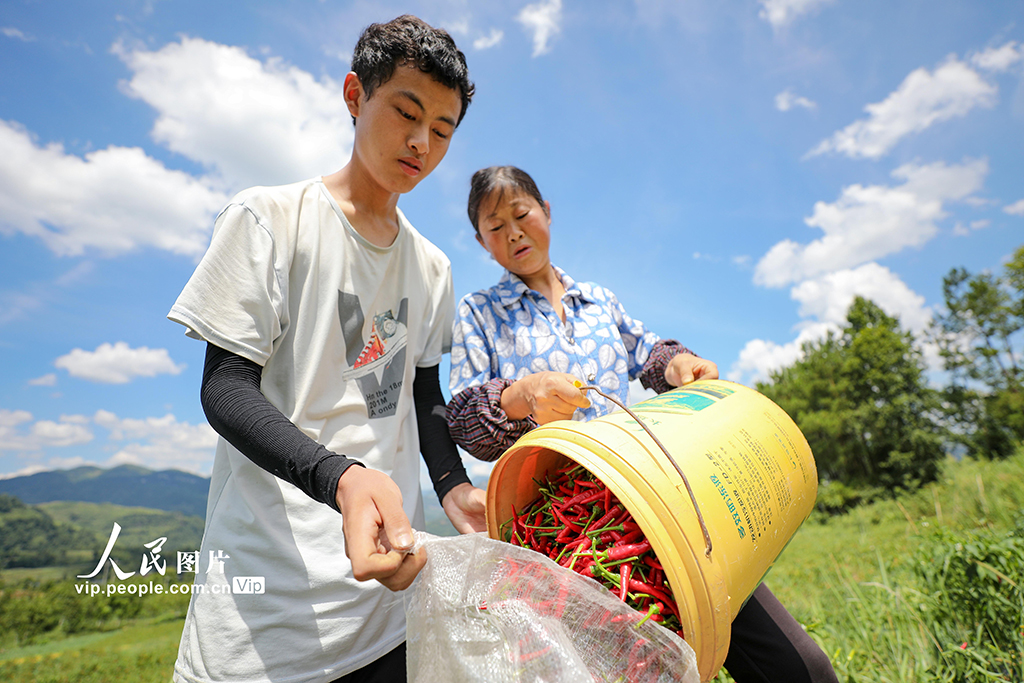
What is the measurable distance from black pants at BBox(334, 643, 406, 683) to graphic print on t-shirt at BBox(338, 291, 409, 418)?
73cm

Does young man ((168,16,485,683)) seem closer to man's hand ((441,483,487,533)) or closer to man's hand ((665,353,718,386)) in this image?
man's hand ((441,483,487,533))

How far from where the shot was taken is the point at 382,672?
4.95ft

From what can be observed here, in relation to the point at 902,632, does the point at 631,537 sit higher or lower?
higher

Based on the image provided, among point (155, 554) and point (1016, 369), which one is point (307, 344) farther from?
point (1016, 369)

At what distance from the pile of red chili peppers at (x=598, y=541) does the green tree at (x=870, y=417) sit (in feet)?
90.4

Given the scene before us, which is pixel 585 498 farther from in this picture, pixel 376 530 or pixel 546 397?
pixel 376 530

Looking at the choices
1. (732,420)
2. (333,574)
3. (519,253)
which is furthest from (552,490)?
(519,253)

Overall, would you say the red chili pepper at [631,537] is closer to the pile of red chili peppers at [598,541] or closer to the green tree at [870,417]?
the pile of red chili peppers at [598,541]

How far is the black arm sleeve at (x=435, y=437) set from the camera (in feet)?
5.94

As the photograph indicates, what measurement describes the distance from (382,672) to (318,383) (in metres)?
0.88

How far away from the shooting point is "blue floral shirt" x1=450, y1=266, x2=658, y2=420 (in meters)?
1.86

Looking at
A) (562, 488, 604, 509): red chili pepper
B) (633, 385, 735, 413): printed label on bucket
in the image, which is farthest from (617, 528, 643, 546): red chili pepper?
(633, 385, 735, 413): printed label on bucket

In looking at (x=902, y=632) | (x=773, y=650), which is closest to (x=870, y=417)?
(x=902, y=632)

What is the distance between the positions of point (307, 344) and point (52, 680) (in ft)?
26.3
